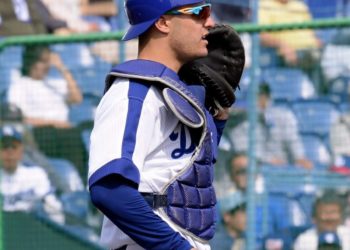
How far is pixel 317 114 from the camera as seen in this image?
5.99 m

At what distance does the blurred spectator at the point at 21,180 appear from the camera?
21.0 ft

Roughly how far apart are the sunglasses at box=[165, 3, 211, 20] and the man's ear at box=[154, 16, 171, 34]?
25 mm

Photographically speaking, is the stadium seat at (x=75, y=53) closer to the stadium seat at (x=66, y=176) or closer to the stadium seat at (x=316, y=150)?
the stadium seat at (x=66, y=176)

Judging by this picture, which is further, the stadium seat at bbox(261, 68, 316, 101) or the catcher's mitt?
the stadium seat at bbox(261, 68, 316, 101)

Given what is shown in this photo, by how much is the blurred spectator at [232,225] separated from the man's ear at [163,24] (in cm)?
315

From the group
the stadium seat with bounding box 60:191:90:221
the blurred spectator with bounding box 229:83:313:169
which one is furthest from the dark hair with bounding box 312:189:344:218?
the stadium seat with bounding box 60:191:90:221

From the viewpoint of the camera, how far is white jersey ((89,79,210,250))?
293cm

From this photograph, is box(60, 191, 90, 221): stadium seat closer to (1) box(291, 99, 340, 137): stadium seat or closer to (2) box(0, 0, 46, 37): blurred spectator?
(1) box(291, 99, 340, 137): stadium seat

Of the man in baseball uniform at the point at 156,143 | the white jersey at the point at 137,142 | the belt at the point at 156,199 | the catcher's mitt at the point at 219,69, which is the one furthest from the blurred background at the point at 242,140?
the belt at the point at 156,199

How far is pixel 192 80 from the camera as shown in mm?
3562

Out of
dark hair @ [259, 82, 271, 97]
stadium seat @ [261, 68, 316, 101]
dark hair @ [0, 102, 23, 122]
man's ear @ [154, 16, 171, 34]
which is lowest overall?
dark hair @ [0, 102, 23, 122]

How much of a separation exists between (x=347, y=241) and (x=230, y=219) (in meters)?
0.79

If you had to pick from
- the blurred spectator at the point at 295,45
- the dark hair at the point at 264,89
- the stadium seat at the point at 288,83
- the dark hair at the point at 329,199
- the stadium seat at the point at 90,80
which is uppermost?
the blurred spectator at the point at 295,45

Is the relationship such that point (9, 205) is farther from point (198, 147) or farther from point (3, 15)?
point (198, 147)
